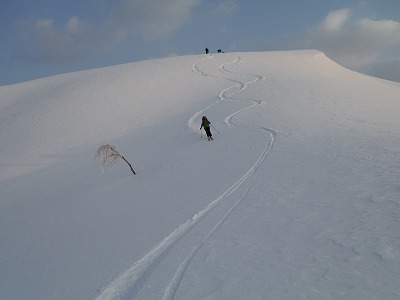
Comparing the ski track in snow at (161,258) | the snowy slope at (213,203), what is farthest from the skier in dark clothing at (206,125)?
the ski track in snow at (161,258)

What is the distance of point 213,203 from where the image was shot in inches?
359

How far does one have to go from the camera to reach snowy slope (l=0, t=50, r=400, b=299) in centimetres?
566

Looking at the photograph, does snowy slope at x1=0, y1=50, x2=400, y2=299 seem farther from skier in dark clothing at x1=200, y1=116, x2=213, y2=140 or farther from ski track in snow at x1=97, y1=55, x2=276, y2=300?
skier in dark clothing at x1=200, y1=116, x2=213, y2=140

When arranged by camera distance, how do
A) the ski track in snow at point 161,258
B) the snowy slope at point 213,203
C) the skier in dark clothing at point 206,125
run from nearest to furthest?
the snowy slope at point 213,203 < the ski track in snow at point 161,258 < the skier in dark clothing at point 206,125

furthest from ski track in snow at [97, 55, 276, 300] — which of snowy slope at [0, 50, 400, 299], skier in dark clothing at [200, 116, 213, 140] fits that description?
skier in dark clothing at [200, 116, 213, 140]

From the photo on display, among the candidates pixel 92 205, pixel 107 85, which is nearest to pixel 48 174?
pixel 92 205

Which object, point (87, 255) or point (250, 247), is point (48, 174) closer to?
point (87, 255)

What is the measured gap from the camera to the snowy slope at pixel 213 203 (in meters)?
5.66

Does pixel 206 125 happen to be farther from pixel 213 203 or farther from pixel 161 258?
pixel 161 258

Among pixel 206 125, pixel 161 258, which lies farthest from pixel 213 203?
pixel 206 125

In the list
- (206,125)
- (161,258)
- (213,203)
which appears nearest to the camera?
(161,258)

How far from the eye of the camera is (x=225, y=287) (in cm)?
537

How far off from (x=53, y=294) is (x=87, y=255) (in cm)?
137

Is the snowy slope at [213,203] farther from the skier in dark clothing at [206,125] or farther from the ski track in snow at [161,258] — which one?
the skier in dark clothing at [206,125]
